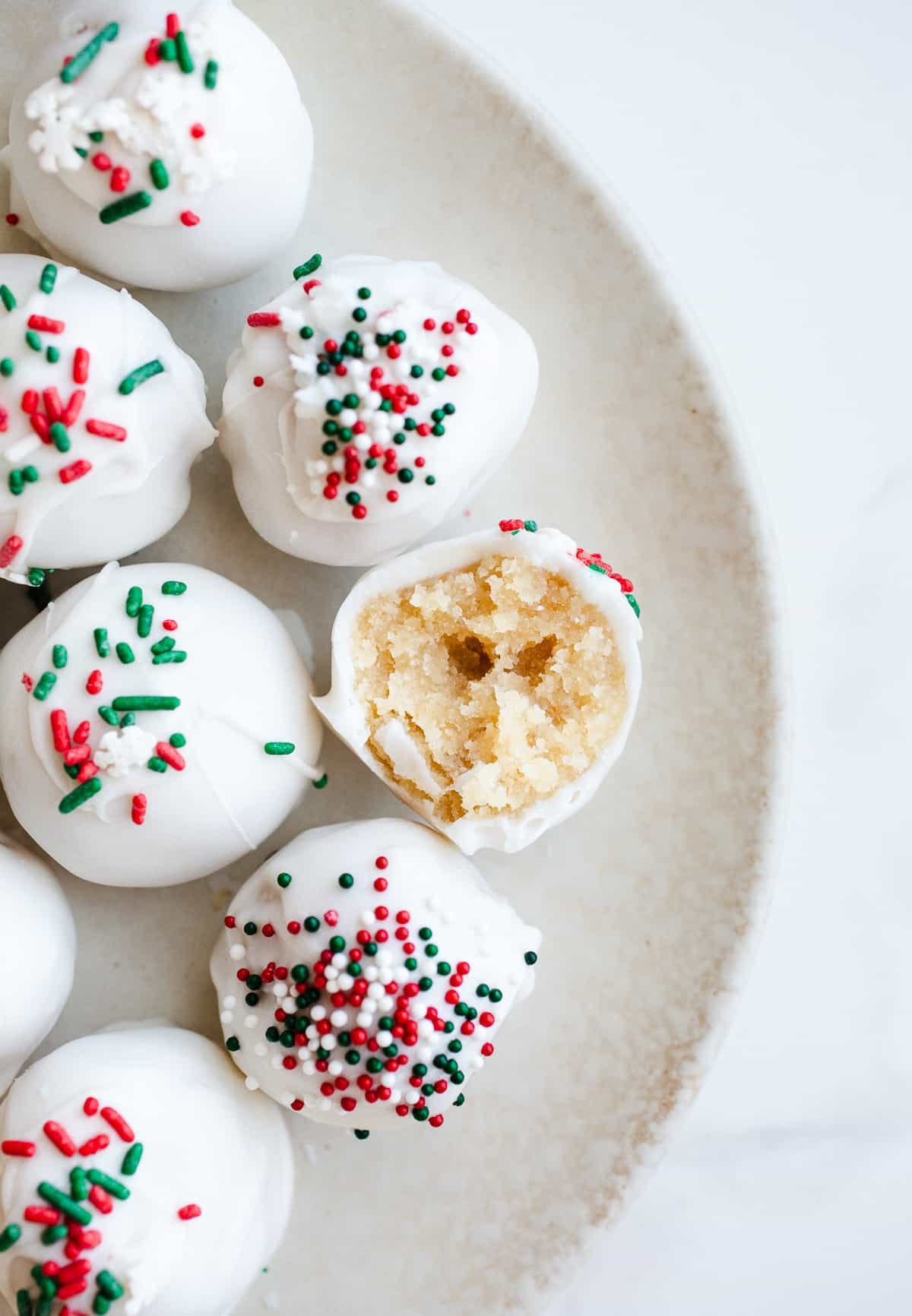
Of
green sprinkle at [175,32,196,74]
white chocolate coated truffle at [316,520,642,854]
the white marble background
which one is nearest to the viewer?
green sprinkle at [175,32,196,74]

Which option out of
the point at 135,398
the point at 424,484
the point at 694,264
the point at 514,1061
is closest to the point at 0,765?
the point at 135,398

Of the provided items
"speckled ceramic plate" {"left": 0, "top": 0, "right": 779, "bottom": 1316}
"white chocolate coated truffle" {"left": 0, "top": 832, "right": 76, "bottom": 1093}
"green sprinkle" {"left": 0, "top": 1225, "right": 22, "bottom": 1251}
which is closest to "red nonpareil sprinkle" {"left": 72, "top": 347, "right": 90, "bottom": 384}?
"speckled ceramic plate" {"left": 0, "top": 0, "right": 779, "bottom": 1316}

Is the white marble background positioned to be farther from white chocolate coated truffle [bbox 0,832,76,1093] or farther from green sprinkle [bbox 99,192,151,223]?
white chocolate coated truffle [bbox 0,832,76,1093]

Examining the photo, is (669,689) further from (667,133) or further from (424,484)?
(667,133)

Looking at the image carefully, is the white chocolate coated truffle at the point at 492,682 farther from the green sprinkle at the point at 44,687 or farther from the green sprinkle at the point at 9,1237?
the green sprinkle at the point at 9,1237

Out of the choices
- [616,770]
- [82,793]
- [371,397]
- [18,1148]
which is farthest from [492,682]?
[18,1148]

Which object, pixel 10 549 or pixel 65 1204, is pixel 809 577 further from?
pixel 65 1204
